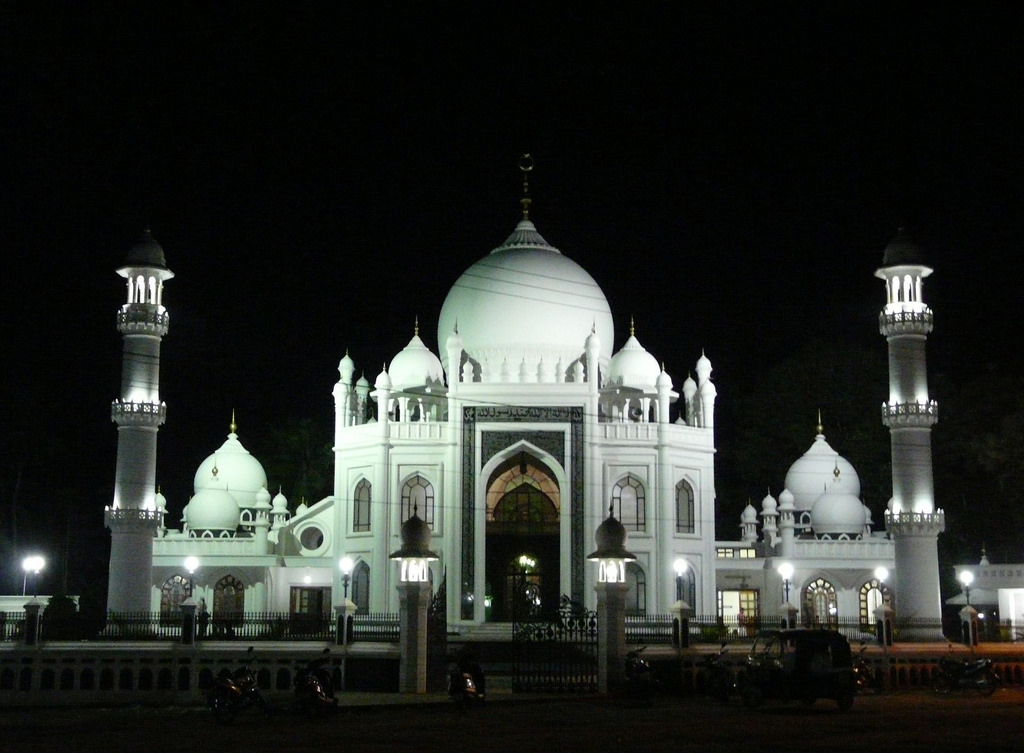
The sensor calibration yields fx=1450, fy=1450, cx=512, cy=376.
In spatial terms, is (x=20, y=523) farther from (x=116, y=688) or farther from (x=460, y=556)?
(x=116, y=688)

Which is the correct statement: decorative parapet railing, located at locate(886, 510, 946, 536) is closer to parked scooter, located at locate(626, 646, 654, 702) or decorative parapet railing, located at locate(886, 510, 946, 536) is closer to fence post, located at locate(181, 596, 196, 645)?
parked scooter, located at locate(626, 646, 654, 702)

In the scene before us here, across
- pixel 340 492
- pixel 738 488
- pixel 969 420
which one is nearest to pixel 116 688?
pixel 340 492

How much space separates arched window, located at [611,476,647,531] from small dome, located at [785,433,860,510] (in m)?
8.14

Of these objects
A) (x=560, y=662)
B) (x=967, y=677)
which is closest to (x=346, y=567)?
(x=560, y=662)

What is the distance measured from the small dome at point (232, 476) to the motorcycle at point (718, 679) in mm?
21434

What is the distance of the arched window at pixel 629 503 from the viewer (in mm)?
35188

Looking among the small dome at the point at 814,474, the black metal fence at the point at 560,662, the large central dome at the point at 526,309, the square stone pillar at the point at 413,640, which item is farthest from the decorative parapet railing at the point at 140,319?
the small dome at the point at 814,474

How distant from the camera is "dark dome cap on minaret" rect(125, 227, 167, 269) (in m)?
35.1

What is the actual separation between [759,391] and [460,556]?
2021cm

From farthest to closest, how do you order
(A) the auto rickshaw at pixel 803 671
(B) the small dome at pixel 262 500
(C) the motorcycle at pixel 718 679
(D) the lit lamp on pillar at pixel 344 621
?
1. (B) the small dome at pixel 262 500
2. (D) the lit lamp on pillar at pixel 344 621
3. (C) the motorcycle at pixel 718 679
4. (A) the auto rickshaw at pixel 803 671

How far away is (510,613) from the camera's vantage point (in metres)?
35.2

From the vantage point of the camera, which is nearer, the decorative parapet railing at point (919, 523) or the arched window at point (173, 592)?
the decorative parapet railing at point (919, 523)

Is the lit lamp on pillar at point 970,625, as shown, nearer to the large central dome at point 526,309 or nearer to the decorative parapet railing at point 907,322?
the decorative parapet railing at point 907,322

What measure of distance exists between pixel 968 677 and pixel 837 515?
56.2ft
